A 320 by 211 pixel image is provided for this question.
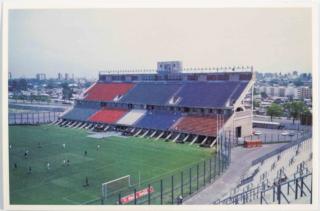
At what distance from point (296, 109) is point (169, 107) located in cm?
242

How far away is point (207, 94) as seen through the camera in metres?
6.13

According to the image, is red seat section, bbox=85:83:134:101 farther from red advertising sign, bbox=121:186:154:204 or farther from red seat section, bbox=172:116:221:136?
red advertising sign, bbox=121:186:154:204

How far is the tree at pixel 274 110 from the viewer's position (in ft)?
15.7

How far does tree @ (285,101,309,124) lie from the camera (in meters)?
4.33

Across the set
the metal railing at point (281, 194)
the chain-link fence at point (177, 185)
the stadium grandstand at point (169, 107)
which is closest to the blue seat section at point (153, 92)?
the stadium grandstand at point (169, 107)

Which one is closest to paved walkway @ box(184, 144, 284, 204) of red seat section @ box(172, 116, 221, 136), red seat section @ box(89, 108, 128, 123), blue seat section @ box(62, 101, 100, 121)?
red seat section @ box(172, 116, 221, 136)

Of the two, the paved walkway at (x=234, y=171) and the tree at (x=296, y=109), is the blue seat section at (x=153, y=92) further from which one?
the tree at (x=296, y=109)

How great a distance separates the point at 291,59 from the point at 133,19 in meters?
2.07

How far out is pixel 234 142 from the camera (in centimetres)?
557

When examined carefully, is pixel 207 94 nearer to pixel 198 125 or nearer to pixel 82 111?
pixel 198 125

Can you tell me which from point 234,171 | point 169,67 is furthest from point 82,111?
point 234,171

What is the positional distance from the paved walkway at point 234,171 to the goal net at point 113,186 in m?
0.99
